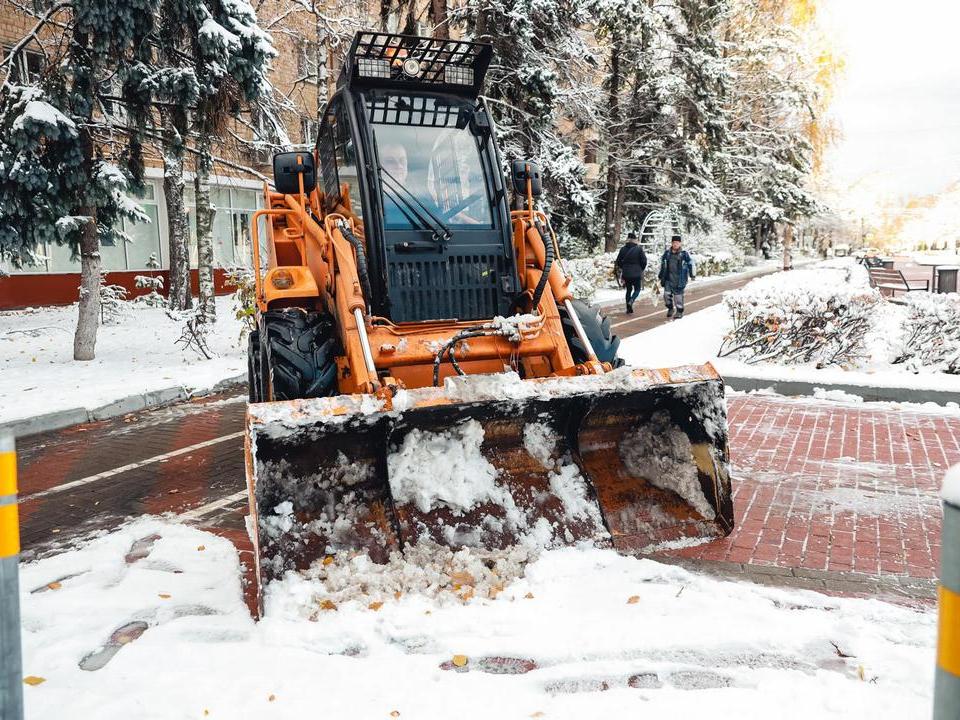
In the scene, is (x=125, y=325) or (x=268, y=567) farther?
(x=125, y=325)

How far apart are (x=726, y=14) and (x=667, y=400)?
2723 centimetres

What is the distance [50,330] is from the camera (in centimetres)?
1559

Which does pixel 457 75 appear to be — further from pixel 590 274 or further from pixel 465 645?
pixel 590 274

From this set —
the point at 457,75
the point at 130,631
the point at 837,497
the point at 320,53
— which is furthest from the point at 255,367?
the point at 320,53

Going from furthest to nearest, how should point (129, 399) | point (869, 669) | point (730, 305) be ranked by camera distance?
1. point (730, 305)
2. point (129, 399)
3. point (869, 669)

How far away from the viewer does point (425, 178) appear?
18.2ft

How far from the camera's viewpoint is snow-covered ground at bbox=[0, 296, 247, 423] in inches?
356

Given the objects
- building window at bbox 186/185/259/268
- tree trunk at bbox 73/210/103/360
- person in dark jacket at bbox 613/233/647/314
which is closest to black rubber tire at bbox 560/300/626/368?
tree trunk at bbox 73/210/103/360

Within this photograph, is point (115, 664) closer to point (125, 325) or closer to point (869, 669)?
point (869, 669)

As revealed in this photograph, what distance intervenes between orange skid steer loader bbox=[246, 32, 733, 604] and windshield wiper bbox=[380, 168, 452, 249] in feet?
0.05

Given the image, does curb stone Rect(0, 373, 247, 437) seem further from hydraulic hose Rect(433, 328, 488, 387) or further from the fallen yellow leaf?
the fallen yellow leaf

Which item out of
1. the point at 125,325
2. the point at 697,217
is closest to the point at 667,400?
the point at 125,325

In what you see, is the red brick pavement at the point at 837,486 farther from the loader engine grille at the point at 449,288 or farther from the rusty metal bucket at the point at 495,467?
the loader engine grille at the point at 449,288

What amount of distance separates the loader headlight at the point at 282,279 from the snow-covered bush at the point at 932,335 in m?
7.47
